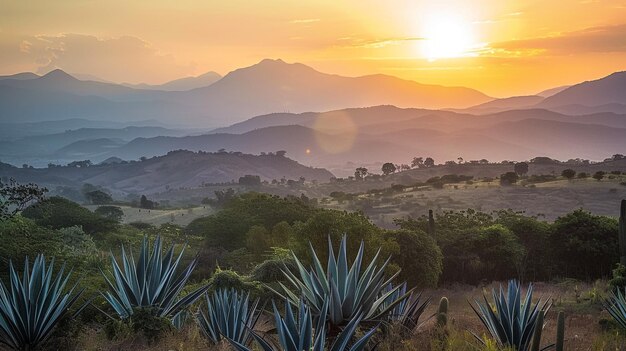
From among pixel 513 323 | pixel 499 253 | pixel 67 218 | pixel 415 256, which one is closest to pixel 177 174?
pixel 67 218

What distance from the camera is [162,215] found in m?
74.6

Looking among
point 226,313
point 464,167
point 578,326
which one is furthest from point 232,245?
point 464,167

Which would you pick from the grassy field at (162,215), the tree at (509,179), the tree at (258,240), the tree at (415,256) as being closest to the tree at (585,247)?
the tree at (415,256)

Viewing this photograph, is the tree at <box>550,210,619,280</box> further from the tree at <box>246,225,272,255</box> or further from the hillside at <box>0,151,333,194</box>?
the hillside at <box>0,151,333,194</box>

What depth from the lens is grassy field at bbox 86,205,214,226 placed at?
68825mm

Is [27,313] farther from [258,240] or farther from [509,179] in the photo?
[509,179]

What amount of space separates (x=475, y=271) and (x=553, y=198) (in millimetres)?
38250

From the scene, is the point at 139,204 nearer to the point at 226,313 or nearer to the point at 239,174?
the point at 226,313

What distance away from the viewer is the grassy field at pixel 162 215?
6882 cm

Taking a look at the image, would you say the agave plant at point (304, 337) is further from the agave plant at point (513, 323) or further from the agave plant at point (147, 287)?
the agave plant at point (513, 323)

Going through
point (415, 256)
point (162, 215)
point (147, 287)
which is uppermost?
point (147, 287)

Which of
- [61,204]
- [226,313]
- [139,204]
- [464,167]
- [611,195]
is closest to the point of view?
[226,313]

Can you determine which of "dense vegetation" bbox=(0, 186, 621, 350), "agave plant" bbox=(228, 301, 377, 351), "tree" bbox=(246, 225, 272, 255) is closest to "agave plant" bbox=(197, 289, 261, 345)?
"dense vegetation" bbox=(0, 186, 621, 350)

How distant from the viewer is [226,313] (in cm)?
945
